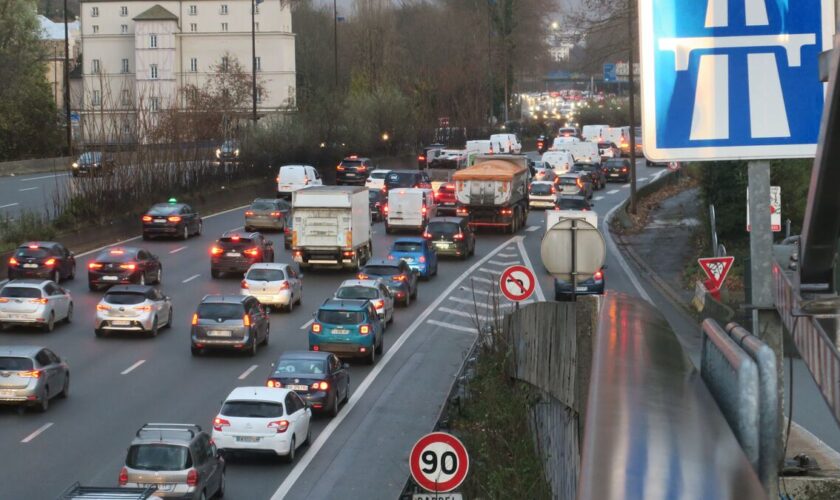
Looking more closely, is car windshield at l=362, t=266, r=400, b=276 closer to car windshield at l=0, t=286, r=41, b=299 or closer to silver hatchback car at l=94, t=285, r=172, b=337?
silver hatchback car at l=94, t=285, r=172, b=337

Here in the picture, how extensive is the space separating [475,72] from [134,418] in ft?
331

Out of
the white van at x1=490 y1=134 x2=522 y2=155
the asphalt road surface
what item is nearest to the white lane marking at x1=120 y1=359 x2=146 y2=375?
the asphalt road surface

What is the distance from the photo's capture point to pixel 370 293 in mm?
38750

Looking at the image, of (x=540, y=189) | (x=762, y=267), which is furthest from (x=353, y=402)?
(x=540, y=189)

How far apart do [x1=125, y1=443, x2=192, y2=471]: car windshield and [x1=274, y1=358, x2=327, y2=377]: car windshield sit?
7388mm

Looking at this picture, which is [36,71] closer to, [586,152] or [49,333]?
[586,152]

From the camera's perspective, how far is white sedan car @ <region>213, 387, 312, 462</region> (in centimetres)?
2469

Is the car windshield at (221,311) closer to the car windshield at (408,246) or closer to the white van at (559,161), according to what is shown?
the car windshield at (408,246)

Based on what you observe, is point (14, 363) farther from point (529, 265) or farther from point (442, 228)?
point (442, 228)

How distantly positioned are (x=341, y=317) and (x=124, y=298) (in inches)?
260

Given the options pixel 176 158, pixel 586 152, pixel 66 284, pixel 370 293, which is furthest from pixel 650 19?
pixel 586 152

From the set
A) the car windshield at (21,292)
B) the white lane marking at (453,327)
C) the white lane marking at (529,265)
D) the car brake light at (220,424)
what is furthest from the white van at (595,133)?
the car brake light at (220,424)

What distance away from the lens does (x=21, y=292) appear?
3644 cm

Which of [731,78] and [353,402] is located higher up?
[731,78]
